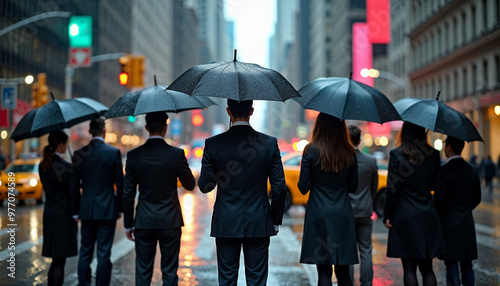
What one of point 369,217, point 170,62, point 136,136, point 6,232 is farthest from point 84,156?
point 170,62

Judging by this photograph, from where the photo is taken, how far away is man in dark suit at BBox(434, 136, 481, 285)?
5.99 m

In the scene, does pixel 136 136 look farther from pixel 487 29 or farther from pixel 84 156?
pixel 84 156

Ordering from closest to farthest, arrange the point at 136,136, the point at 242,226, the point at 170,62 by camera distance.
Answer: the point at 242,226, the point at 136,136, the point at 170,62

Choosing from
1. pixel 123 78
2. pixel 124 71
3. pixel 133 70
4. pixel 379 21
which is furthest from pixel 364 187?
pixel 379 21

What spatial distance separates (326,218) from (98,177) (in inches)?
106

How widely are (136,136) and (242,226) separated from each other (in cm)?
8492

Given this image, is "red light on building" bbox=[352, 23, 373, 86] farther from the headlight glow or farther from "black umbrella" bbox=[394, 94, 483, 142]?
"black umbrella" bbox=[394, 94, 483, 142]

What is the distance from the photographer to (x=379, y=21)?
62469mm

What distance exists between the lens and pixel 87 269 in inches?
242

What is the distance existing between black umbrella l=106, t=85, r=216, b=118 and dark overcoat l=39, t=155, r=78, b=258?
850 mm

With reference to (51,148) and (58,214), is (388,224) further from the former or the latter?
(51,148)

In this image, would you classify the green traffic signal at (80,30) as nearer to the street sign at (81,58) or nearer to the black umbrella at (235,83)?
the street sign at (81,58)

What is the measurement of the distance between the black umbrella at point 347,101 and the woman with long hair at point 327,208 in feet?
1.21

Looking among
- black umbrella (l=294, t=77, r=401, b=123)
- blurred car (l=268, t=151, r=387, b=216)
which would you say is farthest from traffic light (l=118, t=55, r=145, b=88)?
black umbrella (l=294, t=77, r=401, b=123)
